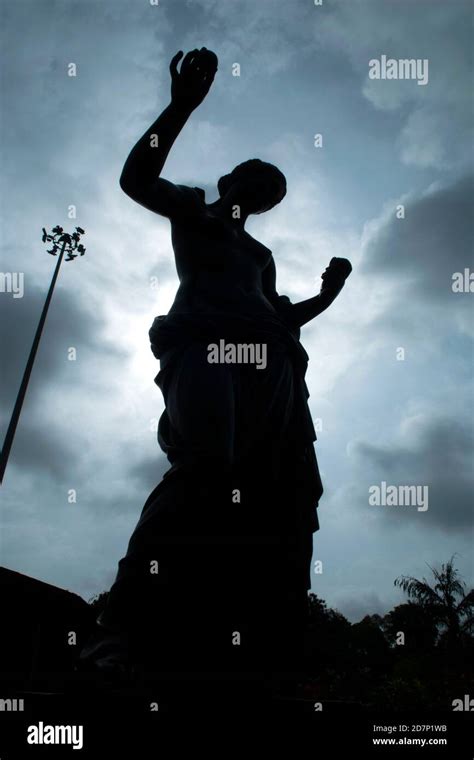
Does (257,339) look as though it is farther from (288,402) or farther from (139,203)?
(139,203)

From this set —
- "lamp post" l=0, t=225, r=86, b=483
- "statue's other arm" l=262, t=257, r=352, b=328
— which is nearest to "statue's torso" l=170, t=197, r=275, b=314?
"statue's other arm" l=262, t=257, r=352, b=328

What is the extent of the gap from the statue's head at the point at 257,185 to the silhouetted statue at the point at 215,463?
36cm

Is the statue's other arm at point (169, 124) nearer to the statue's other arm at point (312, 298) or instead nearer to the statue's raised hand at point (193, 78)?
the statue's raised hand at point (193, 78)

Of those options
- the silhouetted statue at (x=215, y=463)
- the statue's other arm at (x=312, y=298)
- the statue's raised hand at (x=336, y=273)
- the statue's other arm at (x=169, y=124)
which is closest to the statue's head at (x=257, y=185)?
the silhouetted statue at (x=215, y=463)

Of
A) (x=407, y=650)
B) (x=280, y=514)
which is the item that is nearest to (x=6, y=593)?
(x=280, y=514)

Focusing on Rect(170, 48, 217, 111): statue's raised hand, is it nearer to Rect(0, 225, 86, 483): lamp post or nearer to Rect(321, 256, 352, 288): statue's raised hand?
Rect(321, 256, 352, 288): statue's raised hand

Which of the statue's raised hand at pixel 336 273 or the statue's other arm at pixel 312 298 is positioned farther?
the statue's raised hand at pixel 336 273

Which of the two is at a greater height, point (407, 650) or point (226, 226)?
point (226, 226)

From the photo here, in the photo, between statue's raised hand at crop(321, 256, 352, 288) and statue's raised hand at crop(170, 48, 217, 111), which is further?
statue's raised hand at crop(321, 256, 352, 288)

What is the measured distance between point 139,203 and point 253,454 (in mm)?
1920

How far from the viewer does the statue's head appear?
199 inches

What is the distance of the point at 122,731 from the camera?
8.23 feet

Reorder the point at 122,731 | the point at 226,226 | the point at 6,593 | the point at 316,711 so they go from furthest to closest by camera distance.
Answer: the point at 6,593, the point at 226,226, the point at 316,711, the point at 122,731

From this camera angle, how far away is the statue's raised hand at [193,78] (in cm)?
389
